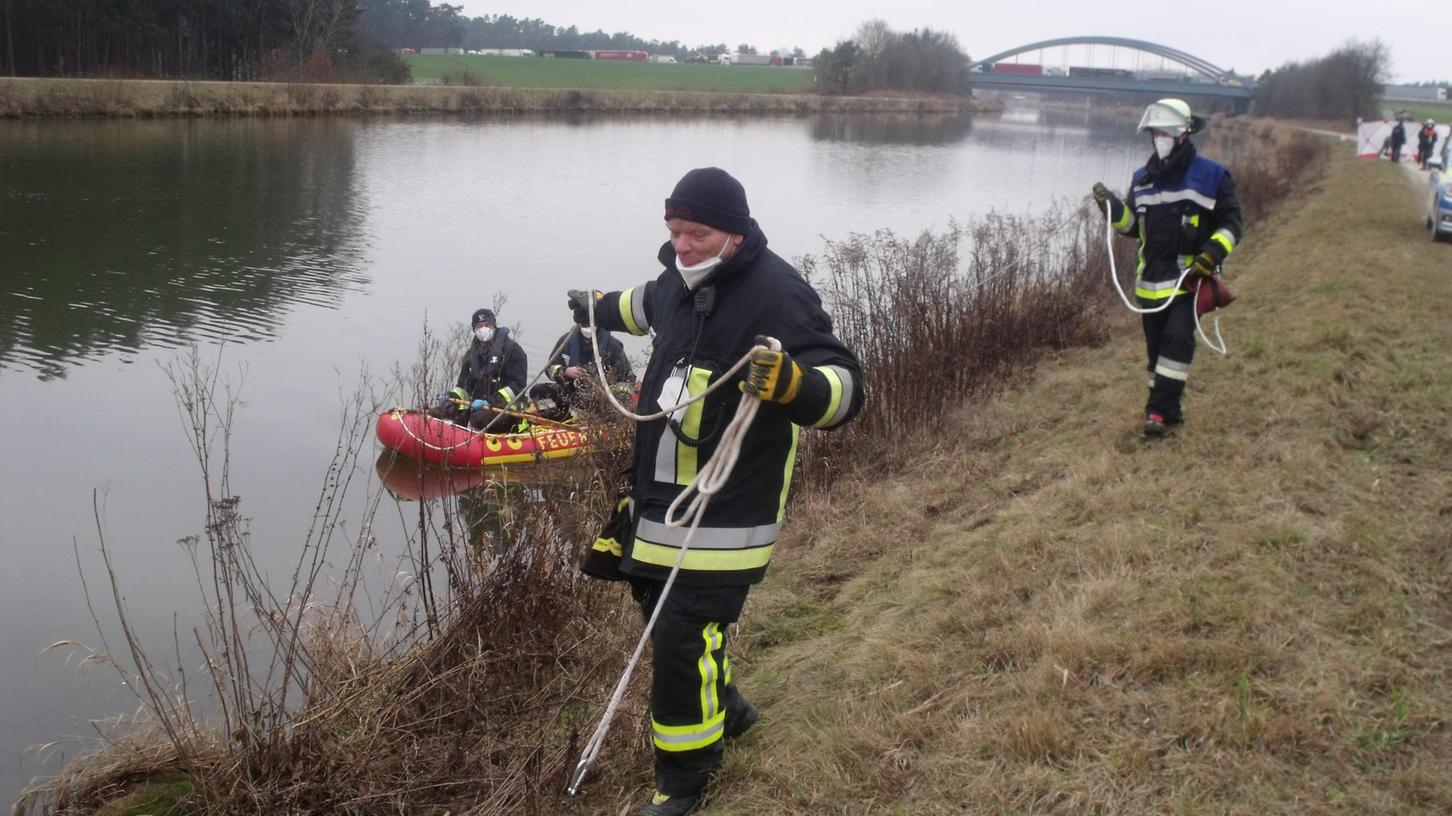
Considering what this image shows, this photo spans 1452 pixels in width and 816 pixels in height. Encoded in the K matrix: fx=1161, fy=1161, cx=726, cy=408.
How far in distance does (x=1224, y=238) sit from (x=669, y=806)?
14.4ft

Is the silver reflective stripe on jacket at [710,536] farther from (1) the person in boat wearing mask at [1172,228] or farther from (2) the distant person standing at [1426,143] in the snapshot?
(2) the distant person standing at [1426,143]

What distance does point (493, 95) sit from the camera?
4956cm

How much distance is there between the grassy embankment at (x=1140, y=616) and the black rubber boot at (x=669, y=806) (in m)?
0.07

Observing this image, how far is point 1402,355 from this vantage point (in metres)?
7.57

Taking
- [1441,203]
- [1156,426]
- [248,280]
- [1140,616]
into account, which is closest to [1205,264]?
[1156,426]

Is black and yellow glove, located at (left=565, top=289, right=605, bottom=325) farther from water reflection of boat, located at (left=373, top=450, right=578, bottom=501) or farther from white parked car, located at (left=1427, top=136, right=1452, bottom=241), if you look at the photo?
white parked car, located at (left=1427, top=136, right=1452, bottom=241)

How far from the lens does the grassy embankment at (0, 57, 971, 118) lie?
1344 inches

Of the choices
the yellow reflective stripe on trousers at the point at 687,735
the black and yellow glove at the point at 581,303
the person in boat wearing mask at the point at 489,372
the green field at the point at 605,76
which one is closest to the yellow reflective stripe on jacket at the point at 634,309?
the black and yellow glove at the point at 581,303

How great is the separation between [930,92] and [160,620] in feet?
289

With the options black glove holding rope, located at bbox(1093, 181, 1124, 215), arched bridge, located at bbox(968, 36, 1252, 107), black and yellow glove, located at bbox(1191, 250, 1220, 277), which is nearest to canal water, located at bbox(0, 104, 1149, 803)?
black glove holding rope, located at bbox(1093, 181, 1124, 215)

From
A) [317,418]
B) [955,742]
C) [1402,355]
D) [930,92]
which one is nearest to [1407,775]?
[955,742]

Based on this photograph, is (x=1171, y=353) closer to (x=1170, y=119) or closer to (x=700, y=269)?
(x=1170, y=119)

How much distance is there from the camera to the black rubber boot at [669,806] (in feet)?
11.6

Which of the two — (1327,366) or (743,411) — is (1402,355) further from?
(743,411)
